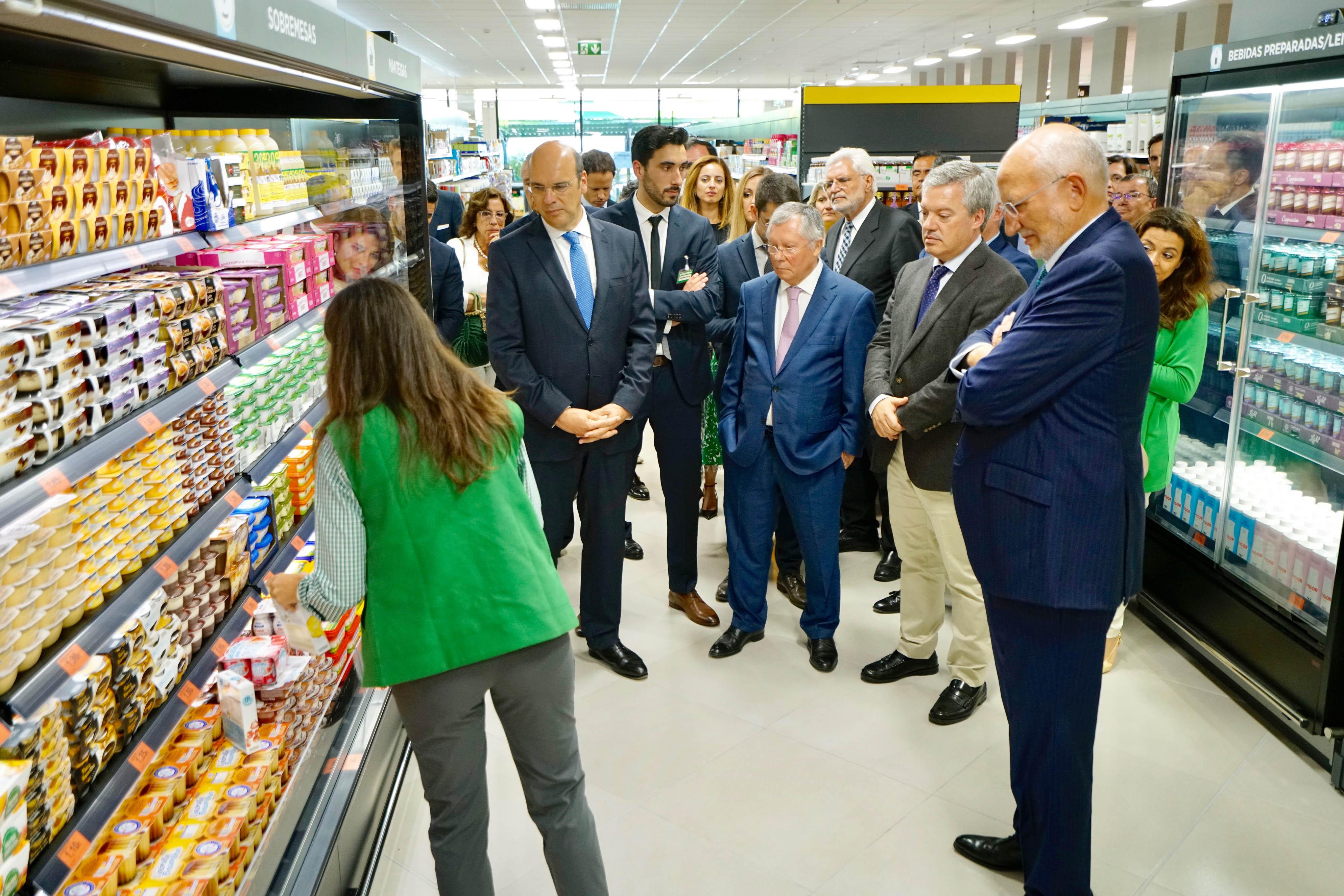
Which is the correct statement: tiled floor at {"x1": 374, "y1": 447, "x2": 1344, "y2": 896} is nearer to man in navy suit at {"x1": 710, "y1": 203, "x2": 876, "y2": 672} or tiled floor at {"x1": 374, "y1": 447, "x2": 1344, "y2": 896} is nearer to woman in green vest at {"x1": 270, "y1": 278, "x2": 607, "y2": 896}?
man in navy suit at {"x1": 710, "y1": 203, "x2": 876, "y2": 672}

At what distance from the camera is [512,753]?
6.57 feet

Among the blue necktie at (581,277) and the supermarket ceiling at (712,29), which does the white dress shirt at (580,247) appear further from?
the supermarket ceiling at (712,29)

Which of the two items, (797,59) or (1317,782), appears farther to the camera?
(797,59)

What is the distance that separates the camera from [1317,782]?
2943 millimetres

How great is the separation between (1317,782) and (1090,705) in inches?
51.0

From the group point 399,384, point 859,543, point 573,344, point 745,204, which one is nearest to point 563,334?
point 573,344

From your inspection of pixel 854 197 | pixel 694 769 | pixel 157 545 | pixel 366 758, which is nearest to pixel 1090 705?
pixel 694 769

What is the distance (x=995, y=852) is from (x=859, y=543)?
2438 mm

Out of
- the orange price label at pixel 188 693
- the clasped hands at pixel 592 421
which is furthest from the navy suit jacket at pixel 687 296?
the orange price label at pixel 188 693

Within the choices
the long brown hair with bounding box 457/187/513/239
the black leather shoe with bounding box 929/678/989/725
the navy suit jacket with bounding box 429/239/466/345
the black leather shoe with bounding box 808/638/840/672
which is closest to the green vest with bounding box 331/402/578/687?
the black leather shoe with bounding box 929/678/989/725

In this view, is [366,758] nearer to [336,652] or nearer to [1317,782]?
[336,652]

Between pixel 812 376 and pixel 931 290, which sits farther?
pixel 812 376

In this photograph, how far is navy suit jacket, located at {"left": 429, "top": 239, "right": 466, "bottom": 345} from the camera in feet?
15.0

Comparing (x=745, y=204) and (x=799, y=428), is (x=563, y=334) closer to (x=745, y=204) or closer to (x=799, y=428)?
(x=799, y=428)
